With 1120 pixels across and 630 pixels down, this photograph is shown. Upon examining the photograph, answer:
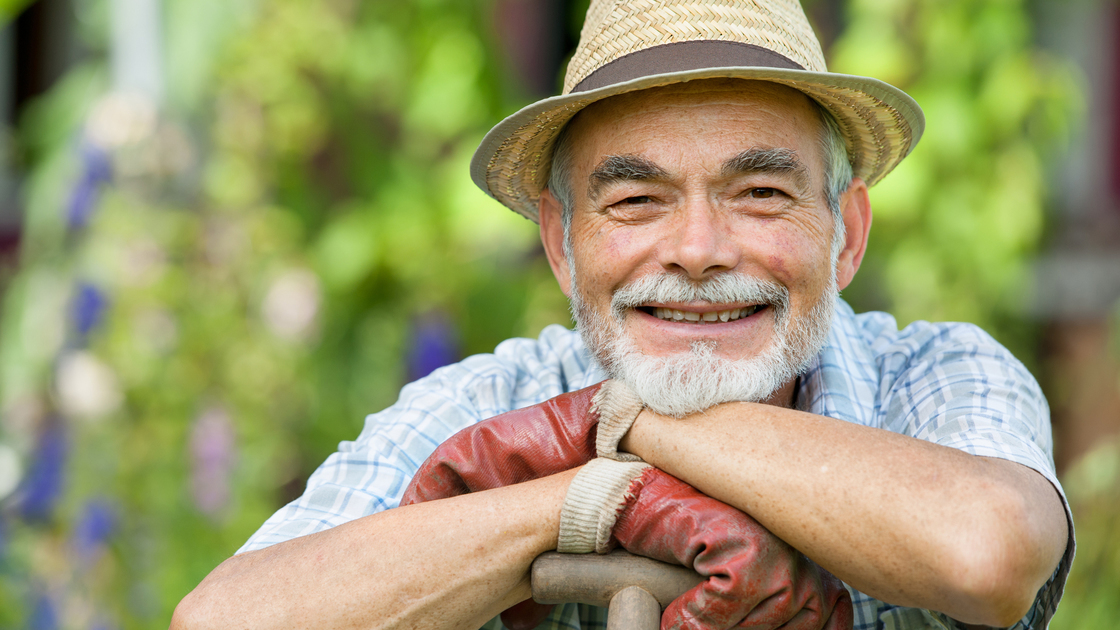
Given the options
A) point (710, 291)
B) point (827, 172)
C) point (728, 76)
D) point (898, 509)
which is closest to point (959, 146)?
point (827, 172)

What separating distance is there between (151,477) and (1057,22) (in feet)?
15.5

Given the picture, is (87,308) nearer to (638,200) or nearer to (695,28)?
(638,200)

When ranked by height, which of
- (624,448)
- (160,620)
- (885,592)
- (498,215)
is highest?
(498,215)

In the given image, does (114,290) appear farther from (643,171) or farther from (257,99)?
(643,171)

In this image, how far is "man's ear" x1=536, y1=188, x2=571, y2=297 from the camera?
2250mm

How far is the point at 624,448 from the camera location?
1729 mm

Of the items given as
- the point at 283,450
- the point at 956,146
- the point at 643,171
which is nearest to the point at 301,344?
the point at 283,450

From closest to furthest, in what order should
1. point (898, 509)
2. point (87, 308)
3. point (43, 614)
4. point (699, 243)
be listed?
1. point (898, 509)
2. point (699, 243)
3. point (43, 614)
4. point (87, 308)

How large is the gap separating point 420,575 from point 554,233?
91 centimetres

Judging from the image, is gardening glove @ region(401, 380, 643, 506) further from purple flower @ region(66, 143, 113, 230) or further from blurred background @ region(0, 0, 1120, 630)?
purple flower @ region(66, 143, 113, 230)

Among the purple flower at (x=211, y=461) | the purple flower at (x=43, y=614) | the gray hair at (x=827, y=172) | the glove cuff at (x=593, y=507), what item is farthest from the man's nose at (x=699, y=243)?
the purple flower at (x=43, y=614)

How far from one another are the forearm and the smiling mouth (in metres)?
0.40

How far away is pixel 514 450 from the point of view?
68.6 inches

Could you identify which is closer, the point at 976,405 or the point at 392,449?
the point at 976,405
